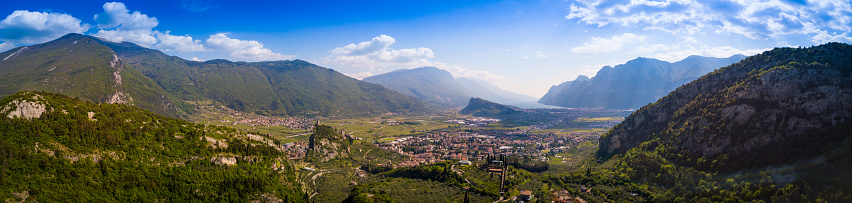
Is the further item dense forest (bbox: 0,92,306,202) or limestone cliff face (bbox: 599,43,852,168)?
limestone cliff face (bbox: 599,43,852,168)

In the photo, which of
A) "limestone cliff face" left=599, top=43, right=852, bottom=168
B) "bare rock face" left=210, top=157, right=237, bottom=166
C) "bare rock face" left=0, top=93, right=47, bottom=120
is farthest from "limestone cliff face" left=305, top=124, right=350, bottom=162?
"limestone cliff face" left=599, top=43, right=852, bottom=168

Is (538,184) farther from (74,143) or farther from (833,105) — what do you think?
(74,143)

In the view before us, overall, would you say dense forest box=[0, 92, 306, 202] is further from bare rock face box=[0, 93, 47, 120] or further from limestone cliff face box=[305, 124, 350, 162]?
limestone cliff face box=[305, 124, 350, 162]

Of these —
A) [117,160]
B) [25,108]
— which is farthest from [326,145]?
[25,108]

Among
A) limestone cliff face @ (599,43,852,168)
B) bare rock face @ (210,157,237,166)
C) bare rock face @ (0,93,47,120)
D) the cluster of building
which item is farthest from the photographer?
the cluster of building

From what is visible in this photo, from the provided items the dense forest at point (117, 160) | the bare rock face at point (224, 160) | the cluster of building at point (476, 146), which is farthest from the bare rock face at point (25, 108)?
the cluster of building at point (476, 146)

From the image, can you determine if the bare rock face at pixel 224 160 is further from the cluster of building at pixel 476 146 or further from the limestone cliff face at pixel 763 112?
the limestone cliff face at pixel 763 112
